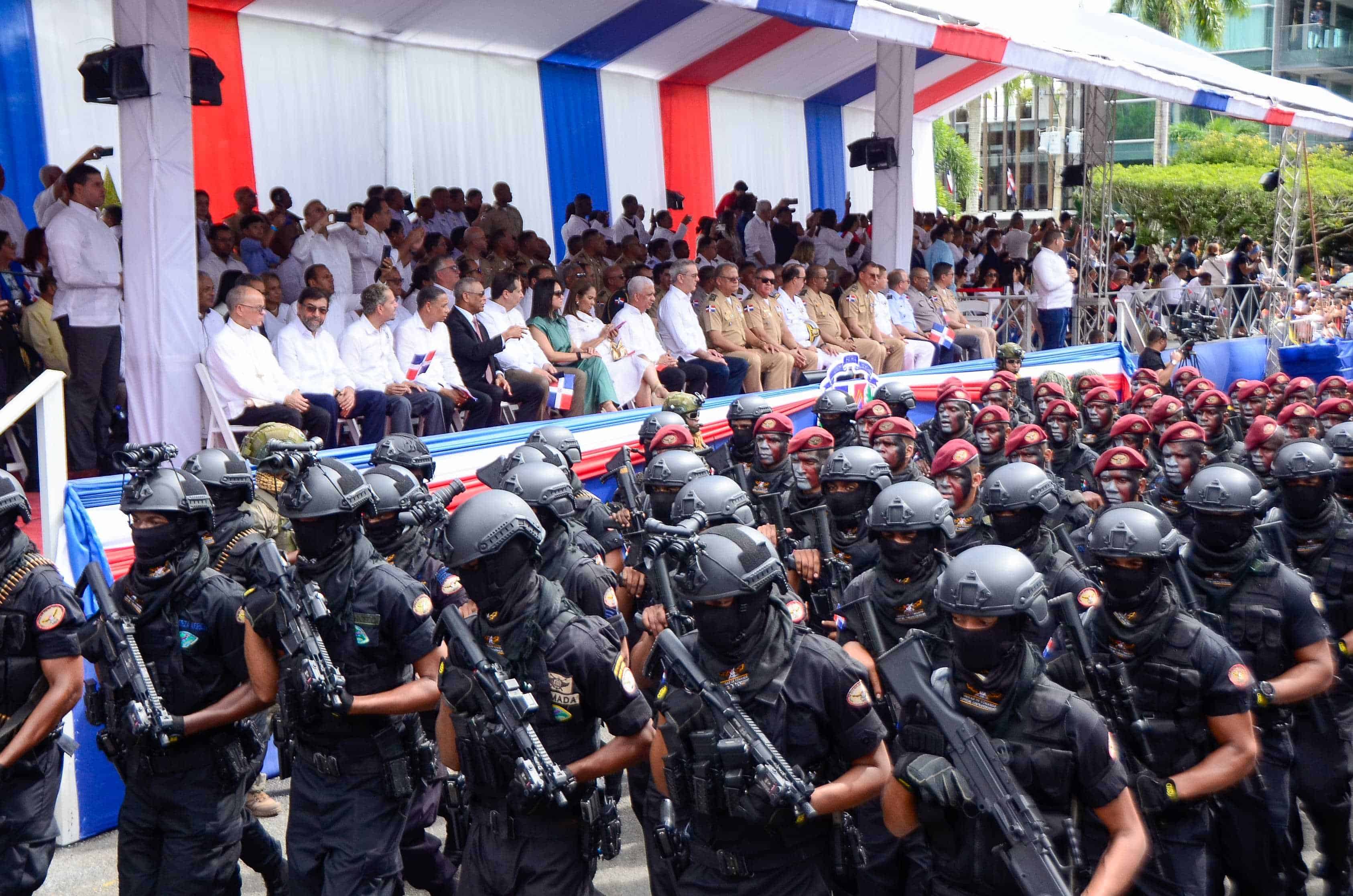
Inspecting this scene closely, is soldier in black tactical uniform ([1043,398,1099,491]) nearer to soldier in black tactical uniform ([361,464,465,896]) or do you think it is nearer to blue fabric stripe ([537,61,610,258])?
soldier in black tactical uniform ([361,464,465,896])

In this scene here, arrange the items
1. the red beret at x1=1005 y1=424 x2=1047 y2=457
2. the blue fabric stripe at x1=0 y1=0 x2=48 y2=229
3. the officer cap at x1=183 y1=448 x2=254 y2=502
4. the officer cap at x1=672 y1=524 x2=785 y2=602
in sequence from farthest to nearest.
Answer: the blue fabric stripe at x1=0 y1=0 x2=48 y2=229 < the red beret at x1=1005 y1=424 x2=1047 y2=457 < the officer cap at x1=183 y1=448 x2=254 y2=502 < the officer cap at x1=672 y1=524 x2=785 y2=602

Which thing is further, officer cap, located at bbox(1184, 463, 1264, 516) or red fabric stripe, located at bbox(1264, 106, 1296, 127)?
red fabric stripe, located at bbox(1264, 106, 1296, 127)

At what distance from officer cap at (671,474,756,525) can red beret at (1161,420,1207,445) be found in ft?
10.8

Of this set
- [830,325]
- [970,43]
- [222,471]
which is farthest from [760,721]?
[830,325]

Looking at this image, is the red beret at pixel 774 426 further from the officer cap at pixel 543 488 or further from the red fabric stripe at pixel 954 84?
the red fabric stripe at pixel 954 84

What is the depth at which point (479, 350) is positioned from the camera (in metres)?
10.9

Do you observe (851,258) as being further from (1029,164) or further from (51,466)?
(1029,164)

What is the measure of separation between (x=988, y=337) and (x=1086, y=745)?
44.4 ft

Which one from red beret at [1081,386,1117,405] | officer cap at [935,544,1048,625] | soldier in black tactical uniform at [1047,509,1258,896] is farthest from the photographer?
red beret at [1081,386,1117,405]

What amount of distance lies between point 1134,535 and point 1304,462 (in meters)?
2.11

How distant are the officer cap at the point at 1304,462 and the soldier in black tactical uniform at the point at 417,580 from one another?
3553mm

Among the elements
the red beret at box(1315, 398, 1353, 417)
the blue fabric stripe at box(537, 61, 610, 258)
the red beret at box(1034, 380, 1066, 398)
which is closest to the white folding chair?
the red beret at box(1034, 380, 1066, 398)

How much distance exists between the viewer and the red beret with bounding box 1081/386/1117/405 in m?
10.4

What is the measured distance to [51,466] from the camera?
6609 millimetres
